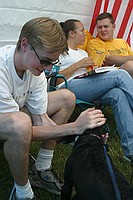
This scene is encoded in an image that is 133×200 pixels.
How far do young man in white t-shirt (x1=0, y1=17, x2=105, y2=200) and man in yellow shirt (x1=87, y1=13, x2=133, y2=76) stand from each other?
1.45 m

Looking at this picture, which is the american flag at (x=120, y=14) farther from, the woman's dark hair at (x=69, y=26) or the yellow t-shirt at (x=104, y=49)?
the woman's dark hair at (x=69, y=26)

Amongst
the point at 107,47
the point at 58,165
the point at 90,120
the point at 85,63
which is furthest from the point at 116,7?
the point at 90,120

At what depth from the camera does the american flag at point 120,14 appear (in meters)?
3.95

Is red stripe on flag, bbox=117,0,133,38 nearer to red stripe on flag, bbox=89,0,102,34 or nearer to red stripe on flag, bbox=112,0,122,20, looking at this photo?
red stripe on flag, bbox=112,0,122,20

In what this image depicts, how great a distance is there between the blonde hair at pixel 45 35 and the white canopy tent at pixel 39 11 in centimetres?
139

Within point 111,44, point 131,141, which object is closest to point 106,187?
point 131,141

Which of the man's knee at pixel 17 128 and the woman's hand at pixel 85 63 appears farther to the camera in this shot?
the woman's hand at pixel 85 63

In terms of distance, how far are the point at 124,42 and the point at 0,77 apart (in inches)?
90.4

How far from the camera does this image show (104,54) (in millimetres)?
3592

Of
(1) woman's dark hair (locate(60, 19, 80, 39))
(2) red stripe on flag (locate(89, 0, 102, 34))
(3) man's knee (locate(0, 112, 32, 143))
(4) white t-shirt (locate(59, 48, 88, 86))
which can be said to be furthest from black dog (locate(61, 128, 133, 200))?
(2) red stripe on flag (locate(89, 0, 102, 34))

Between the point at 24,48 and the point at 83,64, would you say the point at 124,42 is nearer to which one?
the point at 83,64

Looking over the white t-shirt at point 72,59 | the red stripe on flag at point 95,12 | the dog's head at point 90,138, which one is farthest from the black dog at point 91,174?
the red stripe on flag at point 95,12

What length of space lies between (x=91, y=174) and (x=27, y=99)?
644 millimetres

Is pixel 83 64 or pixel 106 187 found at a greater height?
pixel 106 187
